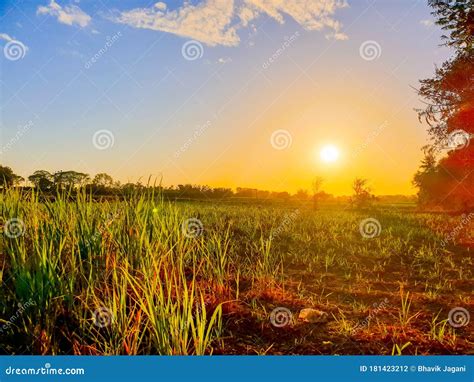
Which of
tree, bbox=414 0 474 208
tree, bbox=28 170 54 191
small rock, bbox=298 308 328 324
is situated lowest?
small rock, bbox=298 308 328 324

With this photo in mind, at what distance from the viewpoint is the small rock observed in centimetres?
436

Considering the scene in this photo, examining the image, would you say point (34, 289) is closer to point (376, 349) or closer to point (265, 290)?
point (265, 290)

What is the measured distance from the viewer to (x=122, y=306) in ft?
11.8

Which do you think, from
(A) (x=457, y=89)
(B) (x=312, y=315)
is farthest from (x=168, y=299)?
(A) (x=457, y=89)

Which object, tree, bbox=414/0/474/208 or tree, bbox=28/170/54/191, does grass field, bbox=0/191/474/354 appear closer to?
tree, bbox=28/170/54/191

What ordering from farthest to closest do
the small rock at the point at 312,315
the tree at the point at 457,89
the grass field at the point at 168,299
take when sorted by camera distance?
1. the tree at the point at 457,89
2. the small rock at the point at 312,315
3. the grass field at the point at 168,299

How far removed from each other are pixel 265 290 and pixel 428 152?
55.6 feet

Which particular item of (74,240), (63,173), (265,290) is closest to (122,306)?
(74,240)

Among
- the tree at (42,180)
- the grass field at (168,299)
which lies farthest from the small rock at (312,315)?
the tree at (42,180)

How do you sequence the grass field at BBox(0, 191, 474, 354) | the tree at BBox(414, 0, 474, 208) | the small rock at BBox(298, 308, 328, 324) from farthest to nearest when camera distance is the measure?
the tree at BBox(414, 0, 474, 208) < the small rock at BBox(298, 308, 328, 324) < the grass field at BBox(0, 191, 474, 354)

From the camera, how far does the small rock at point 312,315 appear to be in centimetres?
436

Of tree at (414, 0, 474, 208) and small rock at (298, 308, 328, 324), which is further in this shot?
tree at (414, 0, 474, 208)

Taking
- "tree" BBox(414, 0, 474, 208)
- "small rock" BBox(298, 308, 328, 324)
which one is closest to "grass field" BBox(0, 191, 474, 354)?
"small rock" BBox(298, 308, 328, 324)

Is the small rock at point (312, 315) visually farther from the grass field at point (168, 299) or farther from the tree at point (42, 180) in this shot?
the tree at point (42, 180)
